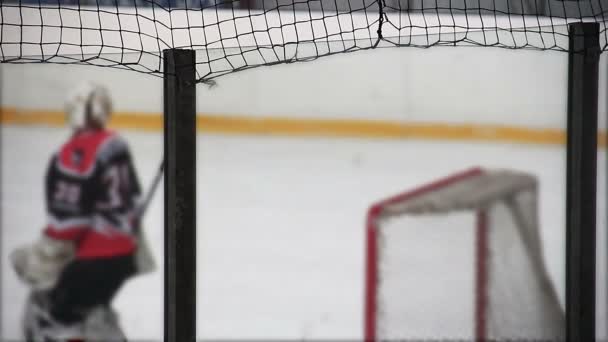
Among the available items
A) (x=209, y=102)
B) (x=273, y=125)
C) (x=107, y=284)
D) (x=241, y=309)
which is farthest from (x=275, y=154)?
(x=107, y=284)

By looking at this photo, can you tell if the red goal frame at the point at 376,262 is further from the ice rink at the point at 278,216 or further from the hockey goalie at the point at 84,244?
the hockey goalie at the point at 84,244

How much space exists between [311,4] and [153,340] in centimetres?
173

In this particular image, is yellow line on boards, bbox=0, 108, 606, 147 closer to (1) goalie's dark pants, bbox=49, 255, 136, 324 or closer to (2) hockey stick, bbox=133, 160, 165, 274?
(2) hockey stick, bbox=133, 160, 165, 274

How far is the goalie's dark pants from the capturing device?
2.60 metres

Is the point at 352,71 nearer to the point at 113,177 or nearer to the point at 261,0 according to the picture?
the point at 113,177

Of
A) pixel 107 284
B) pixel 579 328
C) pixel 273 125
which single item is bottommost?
pixel 107 284

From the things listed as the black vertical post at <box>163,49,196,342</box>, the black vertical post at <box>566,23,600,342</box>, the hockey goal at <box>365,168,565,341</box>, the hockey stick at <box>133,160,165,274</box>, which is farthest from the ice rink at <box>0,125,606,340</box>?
the black vertical post at <box>163,49,196,342</box>

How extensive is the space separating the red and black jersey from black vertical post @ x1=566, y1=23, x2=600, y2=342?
5.91 feet

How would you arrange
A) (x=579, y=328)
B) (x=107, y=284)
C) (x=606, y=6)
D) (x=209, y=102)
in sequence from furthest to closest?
1. (x=209, y=102)
2. (x=107, y=284)
3. (x=606, y=6)
4. (x=579, y=328)

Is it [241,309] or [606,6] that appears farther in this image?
[241,309]

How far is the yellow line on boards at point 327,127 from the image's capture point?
110 inches

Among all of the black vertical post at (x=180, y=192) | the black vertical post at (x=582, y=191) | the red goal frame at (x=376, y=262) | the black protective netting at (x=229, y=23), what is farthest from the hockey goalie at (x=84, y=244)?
the black vertical post at (x=582, y=191)

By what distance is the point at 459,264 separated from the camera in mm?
2510

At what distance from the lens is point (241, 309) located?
2703mm
